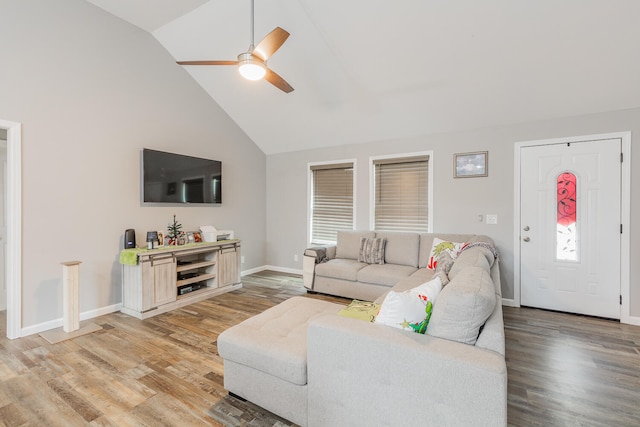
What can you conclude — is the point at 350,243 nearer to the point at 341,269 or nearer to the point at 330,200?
the point at 341,269

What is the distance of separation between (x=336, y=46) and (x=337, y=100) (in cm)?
87

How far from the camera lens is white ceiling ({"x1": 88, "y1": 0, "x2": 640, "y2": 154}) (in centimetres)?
267

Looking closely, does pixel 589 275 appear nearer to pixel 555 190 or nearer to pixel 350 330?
pixel 555 190

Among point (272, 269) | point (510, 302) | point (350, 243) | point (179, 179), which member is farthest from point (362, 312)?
point (272, 269)

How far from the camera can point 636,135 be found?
128 inches

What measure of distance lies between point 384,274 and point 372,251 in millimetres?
598

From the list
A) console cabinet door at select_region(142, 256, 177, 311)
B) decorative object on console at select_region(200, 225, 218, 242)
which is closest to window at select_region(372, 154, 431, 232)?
decorative object on console at select_region(200, 225, 218, 242)

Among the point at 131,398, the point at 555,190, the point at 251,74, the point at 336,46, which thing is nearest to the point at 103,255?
the point at 131,398

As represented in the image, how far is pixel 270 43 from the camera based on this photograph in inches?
98.8

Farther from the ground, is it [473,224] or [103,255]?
[473,224]

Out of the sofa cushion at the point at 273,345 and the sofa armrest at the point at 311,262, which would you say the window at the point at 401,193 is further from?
the sofa cushion at the point at 273,345

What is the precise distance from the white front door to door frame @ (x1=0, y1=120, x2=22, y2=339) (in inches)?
222

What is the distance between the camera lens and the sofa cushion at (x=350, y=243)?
4.57 meters

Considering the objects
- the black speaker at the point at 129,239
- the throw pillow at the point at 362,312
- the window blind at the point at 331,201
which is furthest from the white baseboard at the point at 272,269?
the throw pillow at the point at 362,312
